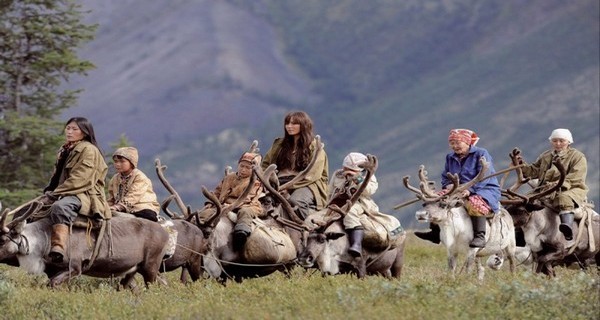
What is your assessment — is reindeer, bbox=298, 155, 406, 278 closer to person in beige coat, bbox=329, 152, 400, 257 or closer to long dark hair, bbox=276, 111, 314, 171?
person in beige coat, bbox=329, 152, 400, 257

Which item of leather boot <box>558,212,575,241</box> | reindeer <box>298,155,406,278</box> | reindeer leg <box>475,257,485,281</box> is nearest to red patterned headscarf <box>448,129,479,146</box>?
reindeer <box>298,155,406,278</box>

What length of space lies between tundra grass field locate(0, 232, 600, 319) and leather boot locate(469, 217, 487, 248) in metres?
1.22

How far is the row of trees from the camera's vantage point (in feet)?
148

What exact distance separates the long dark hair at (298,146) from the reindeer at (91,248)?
9.58ft

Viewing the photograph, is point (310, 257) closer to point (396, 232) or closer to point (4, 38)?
point (396, 232)

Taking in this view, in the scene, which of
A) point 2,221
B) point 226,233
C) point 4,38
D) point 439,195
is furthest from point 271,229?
point 4,38

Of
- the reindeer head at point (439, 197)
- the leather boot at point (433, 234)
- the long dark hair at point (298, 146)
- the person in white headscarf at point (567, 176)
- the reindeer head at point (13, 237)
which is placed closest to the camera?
the reindeer head at point (13, 237)

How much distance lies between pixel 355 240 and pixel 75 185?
402 centimetres

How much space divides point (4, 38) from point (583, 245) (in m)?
25.9

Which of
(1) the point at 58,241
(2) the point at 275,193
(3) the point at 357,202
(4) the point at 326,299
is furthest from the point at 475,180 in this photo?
(1) the point at 58,241

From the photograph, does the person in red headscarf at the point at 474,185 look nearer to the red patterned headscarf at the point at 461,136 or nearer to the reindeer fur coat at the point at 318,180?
the red patterned headscarf at the point at 461,136

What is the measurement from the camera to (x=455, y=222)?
75.8ft

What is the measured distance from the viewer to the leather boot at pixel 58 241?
20.9m

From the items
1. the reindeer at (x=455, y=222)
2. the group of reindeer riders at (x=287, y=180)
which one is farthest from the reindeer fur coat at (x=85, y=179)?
the reindeer at (x=455, y=222)
